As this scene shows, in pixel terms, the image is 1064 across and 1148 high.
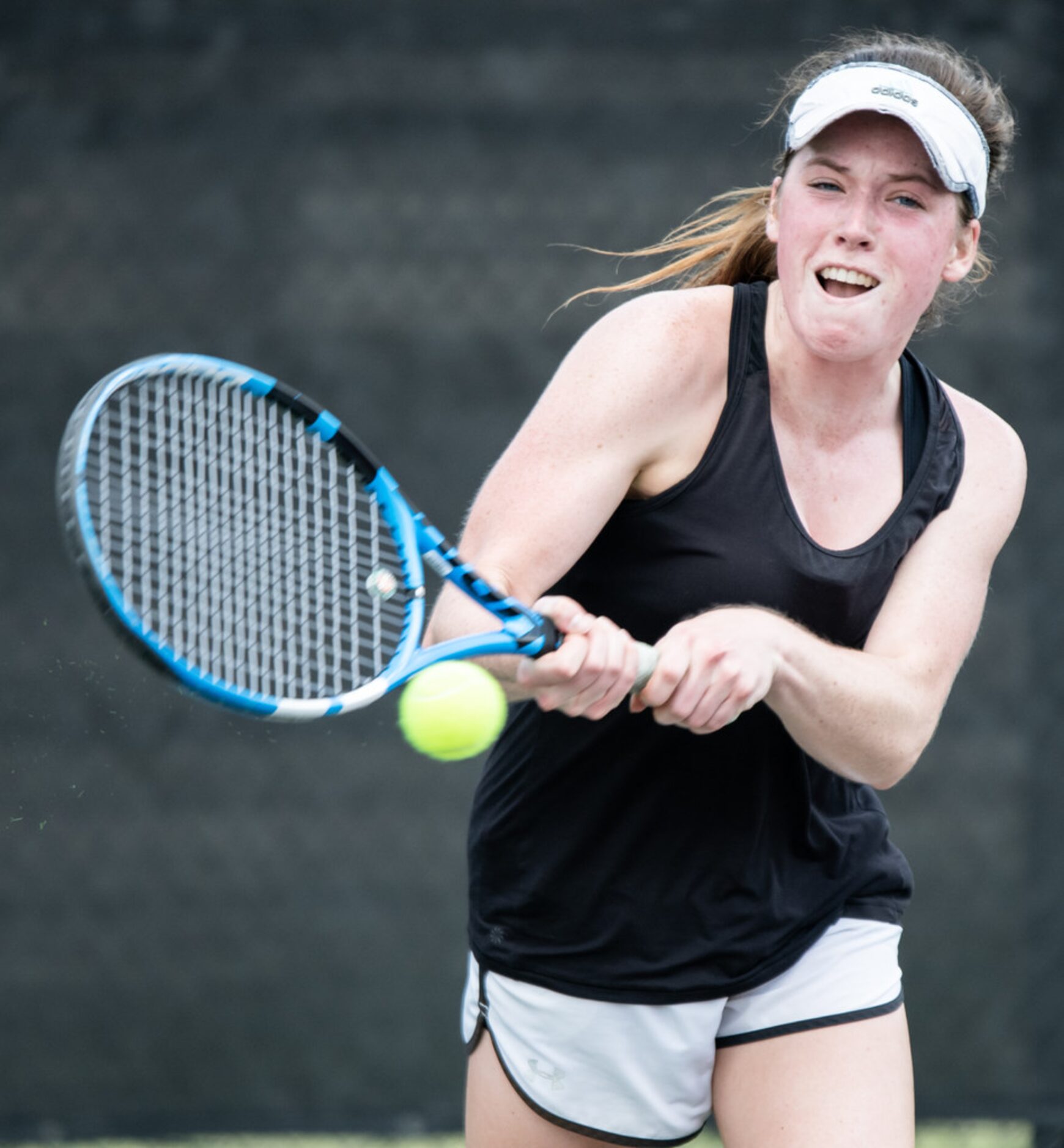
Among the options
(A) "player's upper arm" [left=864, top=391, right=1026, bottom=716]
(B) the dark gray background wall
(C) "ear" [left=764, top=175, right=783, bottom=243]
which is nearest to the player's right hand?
(A) "player's upper arm" [left=864, top=391, right=1026, bottom=716]

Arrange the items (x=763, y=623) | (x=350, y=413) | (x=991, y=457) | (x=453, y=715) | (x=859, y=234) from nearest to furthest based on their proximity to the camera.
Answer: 1. (x=453, y=715)
2. (x=763, y=623)
3. (x=859, y=234)
4. (x=991, y=457)
5. (x=350, y=413)

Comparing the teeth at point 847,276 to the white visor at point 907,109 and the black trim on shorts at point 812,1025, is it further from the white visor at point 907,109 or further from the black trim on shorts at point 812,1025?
the black trim on shorts at point 812,1025

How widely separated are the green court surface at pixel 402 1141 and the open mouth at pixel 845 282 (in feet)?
6.28

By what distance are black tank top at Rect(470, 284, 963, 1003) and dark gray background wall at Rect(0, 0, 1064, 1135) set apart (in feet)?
3.96

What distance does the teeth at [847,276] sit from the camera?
1.51m

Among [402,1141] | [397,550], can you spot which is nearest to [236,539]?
[397,550]

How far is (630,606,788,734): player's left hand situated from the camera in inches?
51.6

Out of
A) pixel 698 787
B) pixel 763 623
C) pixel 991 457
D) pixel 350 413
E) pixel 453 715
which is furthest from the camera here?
pixel 350 413

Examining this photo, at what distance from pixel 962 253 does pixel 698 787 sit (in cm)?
62

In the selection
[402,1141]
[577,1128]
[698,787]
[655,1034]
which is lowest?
[402,1141]

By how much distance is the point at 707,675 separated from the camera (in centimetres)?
132

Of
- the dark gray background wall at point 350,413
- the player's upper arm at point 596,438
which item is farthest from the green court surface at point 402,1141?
the player's upper arm at point 596,438

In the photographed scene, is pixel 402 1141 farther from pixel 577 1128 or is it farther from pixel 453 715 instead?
pixel 453 715

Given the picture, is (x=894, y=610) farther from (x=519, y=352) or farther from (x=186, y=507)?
(x=519, y=352)
